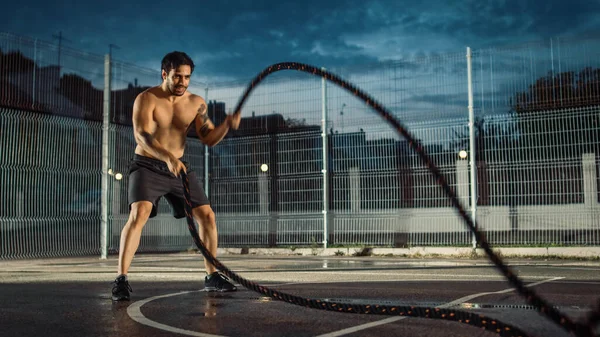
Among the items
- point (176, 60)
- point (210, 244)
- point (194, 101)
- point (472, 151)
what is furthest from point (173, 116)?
point (472, 151)

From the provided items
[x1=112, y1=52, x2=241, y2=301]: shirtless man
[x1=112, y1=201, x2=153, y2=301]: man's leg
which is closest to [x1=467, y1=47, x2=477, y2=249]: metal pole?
[x1=112, y1=52, x2=241, y2=301]: shirtless man

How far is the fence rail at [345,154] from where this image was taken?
42.7 feet

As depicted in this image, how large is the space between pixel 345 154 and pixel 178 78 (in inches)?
376

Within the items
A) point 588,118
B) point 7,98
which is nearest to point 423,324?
point 588,118

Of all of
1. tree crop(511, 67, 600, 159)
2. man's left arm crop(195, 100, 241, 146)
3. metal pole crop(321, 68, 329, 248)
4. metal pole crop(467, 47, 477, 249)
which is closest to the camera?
man's left arm crop(195, 100, 241, 146)

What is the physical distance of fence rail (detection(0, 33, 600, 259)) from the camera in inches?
513

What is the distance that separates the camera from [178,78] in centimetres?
592

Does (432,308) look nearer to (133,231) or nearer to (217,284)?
(217,284)

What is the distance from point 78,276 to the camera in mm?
8820

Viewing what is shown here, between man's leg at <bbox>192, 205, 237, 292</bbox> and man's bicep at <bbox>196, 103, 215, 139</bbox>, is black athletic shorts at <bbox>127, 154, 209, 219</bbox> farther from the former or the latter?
man's bicep at <bbox>196, 103, 215, 139</bbox>

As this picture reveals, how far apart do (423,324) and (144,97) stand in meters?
3.23

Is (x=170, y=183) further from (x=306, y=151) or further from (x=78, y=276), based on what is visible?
(x=306, y=151)

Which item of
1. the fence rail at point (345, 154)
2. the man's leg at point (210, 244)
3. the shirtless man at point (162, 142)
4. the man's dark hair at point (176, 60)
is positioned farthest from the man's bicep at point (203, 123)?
the fence rail at point (345, 154)

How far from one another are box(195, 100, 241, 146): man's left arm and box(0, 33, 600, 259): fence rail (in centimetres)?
828
